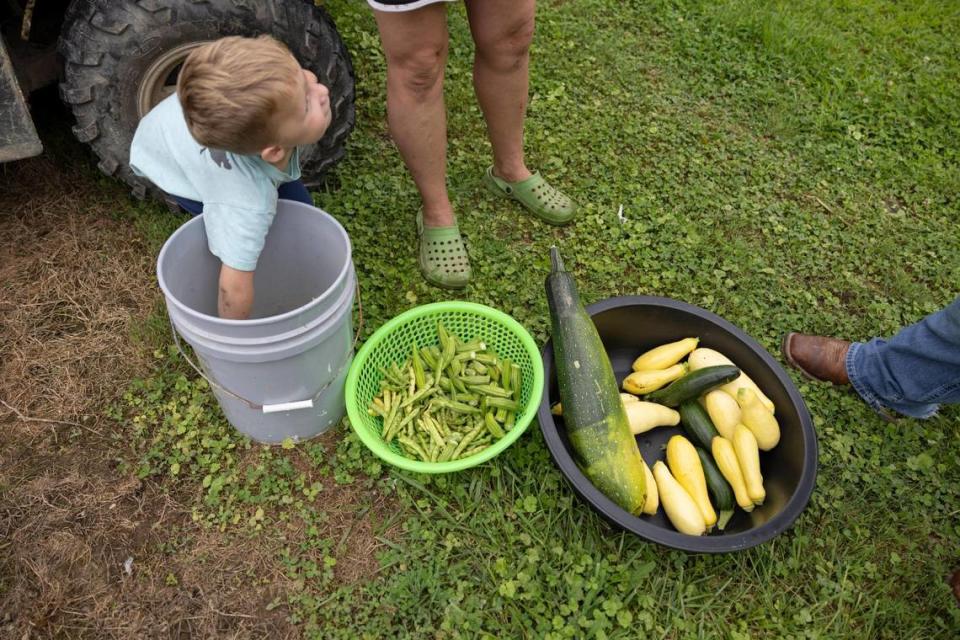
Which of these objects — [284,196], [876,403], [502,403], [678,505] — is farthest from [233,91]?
[876,403]

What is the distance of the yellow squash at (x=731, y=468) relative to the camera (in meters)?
2.47

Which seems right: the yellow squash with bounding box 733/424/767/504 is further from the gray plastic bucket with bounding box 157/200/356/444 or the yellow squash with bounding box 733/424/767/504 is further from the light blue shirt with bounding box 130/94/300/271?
the light blue shirt with bounding box 130/94/300/271

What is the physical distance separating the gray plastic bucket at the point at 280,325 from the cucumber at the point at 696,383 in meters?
1.29

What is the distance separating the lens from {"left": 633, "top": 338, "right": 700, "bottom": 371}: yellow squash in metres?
2.77

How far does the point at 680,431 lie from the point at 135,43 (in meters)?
2.73

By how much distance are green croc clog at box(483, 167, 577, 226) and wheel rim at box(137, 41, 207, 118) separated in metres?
1.61


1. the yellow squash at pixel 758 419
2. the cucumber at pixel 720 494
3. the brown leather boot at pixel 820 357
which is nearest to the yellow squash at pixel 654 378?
the yellow squash at pixel 758 419

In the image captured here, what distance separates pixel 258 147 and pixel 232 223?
0.84 feet

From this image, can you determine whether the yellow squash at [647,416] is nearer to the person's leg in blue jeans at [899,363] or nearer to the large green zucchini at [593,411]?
the large green zucchini at [593,411]

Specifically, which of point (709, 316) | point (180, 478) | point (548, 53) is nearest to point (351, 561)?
point (180, 478)

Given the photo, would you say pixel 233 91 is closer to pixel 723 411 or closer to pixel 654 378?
pixel 654 378

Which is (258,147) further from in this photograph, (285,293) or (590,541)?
(590,541)

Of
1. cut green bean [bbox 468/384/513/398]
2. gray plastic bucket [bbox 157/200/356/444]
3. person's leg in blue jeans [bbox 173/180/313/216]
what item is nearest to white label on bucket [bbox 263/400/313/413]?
gray plastic bucket [bbox 157/200/356/444]

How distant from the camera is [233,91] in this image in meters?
1.87
